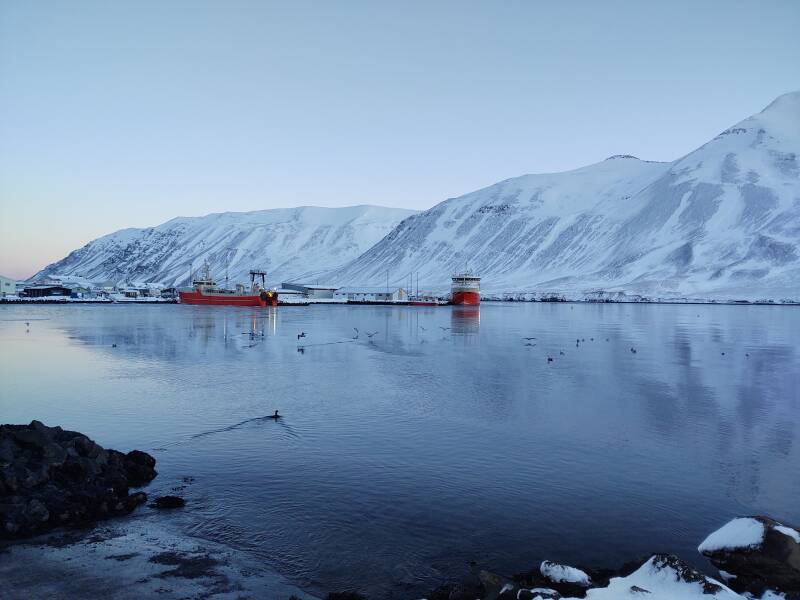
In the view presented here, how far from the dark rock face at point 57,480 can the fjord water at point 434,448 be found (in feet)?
3.59

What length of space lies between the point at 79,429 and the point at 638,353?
3568 centimetres

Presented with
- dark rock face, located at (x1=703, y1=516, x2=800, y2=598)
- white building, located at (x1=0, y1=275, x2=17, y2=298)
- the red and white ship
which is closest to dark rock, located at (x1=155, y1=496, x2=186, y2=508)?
dark rock face, located at (x1=703, y1=516, x2=800, y2=598)

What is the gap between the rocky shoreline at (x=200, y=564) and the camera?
831 cm

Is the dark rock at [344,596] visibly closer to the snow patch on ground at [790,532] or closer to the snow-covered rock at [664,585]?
the snow-covered rock at [664,585]

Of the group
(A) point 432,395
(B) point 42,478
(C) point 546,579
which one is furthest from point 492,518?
(A) point 432,395

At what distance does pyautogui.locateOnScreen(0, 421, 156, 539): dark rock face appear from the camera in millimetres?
10969

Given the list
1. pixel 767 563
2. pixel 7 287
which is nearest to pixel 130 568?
pixel 767 563

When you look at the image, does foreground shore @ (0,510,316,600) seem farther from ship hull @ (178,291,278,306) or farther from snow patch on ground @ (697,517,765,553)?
ship hull @ (178,291,278,306)

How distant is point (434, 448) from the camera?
55.3ft

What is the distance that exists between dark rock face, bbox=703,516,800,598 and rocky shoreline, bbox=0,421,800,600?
0.01 metres

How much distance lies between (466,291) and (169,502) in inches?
5153

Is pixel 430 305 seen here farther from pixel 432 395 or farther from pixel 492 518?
pixel 492 518

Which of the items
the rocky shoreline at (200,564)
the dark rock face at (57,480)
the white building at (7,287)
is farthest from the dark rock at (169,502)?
the white building at (7,287)

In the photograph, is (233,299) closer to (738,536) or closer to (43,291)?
(43,291)
